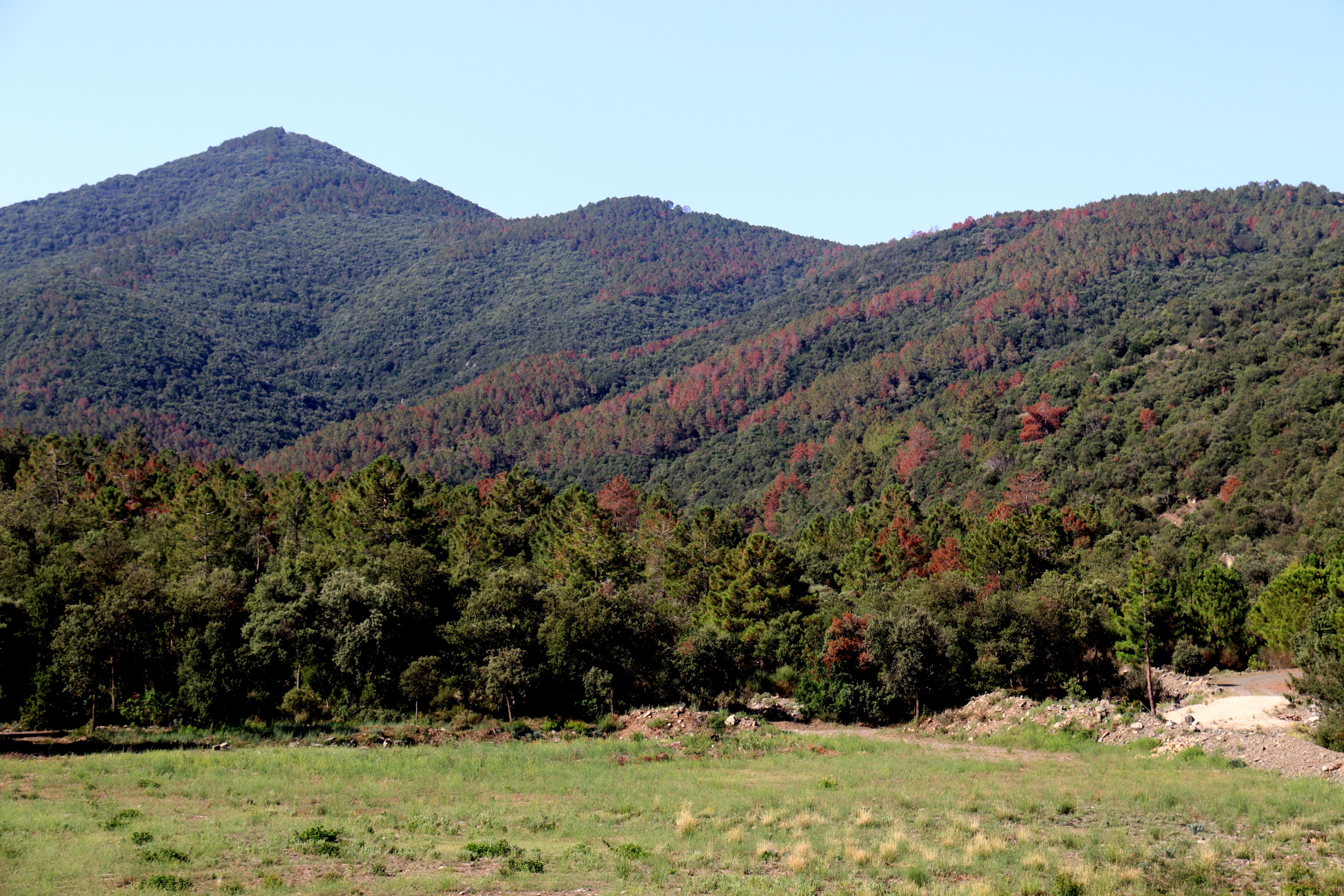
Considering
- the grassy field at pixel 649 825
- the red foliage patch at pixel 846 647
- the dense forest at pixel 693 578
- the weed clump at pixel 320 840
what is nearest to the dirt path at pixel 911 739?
the dense forest at pixel 693 578

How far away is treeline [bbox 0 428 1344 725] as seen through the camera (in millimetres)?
41344

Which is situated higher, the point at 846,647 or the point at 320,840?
the point at 846,647

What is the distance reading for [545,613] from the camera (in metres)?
49.2

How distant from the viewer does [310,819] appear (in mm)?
22750

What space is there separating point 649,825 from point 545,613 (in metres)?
26.5

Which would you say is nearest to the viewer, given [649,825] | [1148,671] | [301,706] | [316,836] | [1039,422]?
[316,836]

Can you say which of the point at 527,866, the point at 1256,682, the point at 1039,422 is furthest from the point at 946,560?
the point at 1039,422

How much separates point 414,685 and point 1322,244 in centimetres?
17672

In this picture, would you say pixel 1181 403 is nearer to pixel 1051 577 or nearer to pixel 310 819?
pixel 1051 577

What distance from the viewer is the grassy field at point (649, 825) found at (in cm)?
1750

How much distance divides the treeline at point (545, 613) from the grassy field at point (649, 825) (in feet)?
30.3

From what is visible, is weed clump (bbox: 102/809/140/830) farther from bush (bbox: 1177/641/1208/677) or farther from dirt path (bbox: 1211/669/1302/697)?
bush (bbox: 1177/641/1208/677)

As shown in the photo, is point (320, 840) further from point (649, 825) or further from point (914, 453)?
point (914, 453)

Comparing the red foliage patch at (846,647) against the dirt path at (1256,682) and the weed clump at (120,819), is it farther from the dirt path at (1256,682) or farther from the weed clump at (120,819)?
the weed clump at (120,819)
